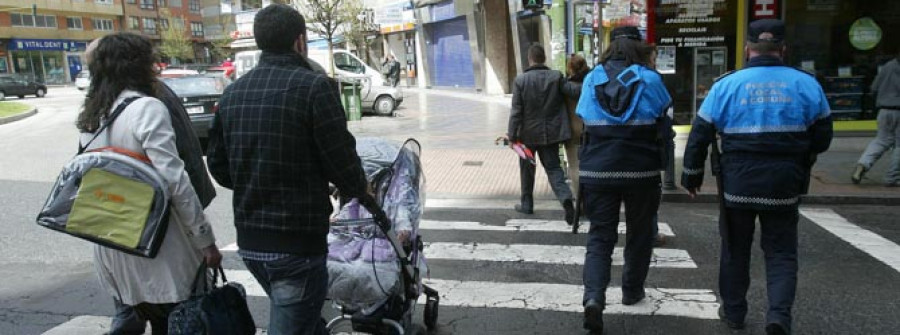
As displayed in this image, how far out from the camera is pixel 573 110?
22.5ft

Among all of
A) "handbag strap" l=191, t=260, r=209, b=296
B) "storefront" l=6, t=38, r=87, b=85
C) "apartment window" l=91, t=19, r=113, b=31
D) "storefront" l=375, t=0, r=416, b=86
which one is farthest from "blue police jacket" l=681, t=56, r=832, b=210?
"apartment window" l=91, t=19, r=113, b=31

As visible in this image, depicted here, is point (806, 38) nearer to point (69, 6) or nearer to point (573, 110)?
point (573, 110)

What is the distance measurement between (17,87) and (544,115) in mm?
38888

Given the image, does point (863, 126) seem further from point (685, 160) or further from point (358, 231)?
point (358, 231)

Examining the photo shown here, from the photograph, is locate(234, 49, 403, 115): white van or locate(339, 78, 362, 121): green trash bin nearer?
locate(339, 78, 362, 121): green trash bin

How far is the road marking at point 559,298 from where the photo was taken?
445 centimetres

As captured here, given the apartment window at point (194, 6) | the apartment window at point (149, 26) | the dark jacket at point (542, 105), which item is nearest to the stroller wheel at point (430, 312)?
the dark jacket at point (542, 105)

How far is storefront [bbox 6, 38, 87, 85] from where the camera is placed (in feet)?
173

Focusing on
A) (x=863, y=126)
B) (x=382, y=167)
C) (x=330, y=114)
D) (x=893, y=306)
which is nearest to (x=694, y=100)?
(x=863, y=126)

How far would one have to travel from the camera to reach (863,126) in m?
11.6

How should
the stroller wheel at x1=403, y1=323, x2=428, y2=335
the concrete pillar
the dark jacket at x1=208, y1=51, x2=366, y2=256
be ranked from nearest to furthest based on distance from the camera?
the dark jacket at x1=208, y1=51, x2=366, y2=256 < the stroller wheel at x1=403, y1=323, x2=428, y2=335 < the concrete pillar

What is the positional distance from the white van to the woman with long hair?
11896 millimetres

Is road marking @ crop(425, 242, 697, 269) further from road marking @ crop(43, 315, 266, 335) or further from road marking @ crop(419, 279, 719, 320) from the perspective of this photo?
road marking @ crop(43, 315, 266, 335)

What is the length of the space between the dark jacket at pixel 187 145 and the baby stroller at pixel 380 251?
0.67m
